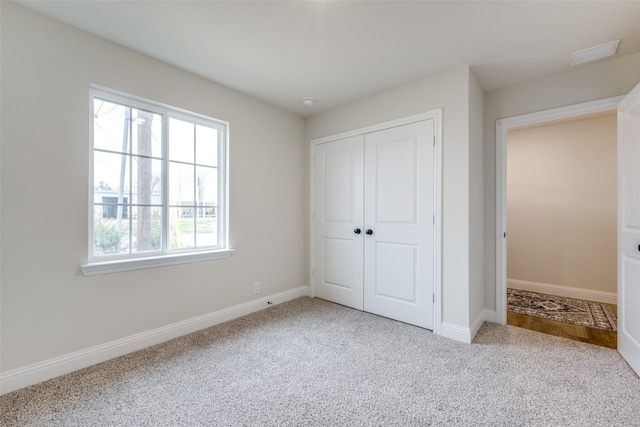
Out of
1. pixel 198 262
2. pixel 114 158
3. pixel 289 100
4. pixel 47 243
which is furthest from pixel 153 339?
pixel 289 100

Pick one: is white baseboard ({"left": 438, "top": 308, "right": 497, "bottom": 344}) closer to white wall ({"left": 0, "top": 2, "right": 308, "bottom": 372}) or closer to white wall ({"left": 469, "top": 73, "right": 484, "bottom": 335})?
white wall ({"left": 469, "top": 73, "right": 484, "bottom": 335})

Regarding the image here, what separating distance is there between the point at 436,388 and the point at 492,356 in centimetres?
71

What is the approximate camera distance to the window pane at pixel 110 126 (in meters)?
2.10

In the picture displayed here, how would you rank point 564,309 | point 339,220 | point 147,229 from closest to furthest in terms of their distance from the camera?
point 147,229, point 564,309, point 339,220

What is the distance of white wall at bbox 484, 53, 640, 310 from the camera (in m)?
2.26

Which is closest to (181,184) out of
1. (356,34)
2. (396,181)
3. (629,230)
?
(356,34)

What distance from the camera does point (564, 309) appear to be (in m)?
3.19

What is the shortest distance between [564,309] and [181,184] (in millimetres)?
4393

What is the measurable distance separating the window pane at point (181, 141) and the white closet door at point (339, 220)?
1.51 meters

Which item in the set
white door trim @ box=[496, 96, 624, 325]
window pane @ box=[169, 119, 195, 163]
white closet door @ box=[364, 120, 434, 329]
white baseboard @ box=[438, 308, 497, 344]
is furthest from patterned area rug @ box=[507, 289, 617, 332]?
window pane @ box=[169, 119, 195, 163]

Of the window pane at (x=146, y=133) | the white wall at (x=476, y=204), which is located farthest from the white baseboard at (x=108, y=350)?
the white wall at (x=476, y=204)

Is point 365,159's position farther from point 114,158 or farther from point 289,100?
point 114,158

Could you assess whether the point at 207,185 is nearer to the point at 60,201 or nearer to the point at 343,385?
the point at 60,201

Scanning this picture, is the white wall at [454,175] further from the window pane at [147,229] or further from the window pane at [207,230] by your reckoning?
the window pane at [147,229]
